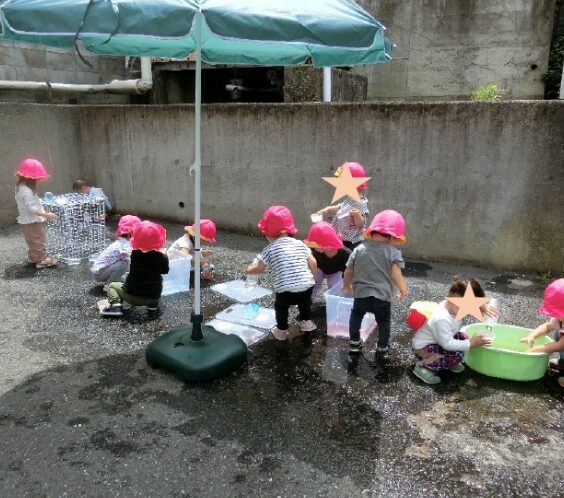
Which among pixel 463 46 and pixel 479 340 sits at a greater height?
pixel 463 46

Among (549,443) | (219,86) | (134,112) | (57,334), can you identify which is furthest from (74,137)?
(549,443)

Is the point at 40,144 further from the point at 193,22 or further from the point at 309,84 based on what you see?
the point at 193,22

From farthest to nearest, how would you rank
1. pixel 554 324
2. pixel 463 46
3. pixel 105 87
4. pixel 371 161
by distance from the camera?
pixel 105 87, pixel 463 46, pixel 371 161, pixel 554 324

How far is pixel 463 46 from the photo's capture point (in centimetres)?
880

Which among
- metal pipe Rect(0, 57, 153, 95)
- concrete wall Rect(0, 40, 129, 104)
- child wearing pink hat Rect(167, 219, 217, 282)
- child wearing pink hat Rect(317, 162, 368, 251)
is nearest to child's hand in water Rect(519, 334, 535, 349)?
child wearing pink hat Rect(317, 162, 368, 251)

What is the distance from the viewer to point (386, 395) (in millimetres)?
3453

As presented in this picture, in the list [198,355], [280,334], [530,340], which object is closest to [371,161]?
[280,334]

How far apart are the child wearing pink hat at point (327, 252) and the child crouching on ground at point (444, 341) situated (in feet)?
3.90

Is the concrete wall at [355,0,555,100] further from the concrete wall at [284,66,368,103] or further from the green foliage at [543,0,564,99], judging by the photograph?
the concrete wall at [284,66,368,103]

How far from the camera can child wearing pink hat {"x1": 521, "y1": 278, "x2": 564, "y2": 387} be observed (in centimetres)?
346

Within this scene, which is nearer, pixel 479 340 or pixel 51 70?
pixel 479 340

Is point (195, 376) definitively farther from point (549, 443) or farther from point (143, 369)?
point (549, 443)

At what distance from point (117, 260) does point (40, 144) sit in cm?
408

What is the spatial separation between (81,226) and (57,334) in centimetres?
240
